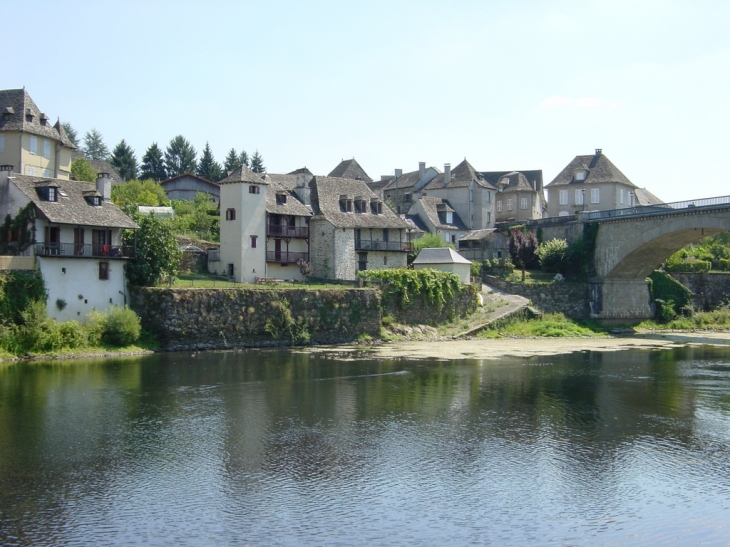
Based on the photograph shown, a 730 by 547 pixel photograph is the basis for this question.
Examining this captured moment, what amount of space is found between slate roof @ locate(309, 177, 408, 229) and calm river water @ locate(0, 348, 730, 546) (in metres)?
28.9

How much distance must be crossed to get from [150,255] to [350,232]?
2097 centimetres

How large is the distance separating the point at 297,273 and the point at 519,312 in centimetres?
1971

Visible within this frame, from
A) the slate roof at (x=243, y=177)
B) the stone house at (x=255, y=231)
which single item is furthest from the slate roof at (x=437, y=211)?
the slate roof at (x=243, y=177)

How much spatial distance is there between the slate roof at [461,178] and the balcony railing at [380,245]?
2061 cm

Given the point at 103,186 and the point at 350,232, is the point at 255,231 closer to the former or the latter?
the point at 350,232

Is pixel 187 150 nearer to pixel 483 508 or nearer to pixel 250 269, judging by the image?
pixel 250 269

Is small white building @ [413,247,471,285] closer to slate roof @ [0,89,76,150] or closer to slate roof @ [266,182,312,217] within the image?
slate roof @ [266,182,312,217]

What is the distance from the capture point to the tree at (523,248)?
8181cm

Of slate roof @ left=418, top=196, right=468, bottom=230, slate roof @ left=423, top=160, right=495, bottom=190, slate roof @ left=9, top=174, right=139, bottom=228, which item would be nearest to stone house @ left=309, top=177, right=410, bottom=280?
slate roof @ left=418, top=196, right=468, bottom=230

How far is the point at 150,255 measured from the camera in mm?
56969

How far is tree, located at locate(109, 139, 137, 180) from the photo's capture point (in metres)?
124

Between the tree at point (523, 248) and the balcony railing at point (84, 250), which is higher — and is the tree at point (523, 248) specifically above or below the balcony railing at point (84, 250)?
above

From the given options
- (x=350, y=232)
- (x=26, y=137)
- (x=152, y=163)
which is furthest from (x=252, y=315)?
(x=152, y=163)

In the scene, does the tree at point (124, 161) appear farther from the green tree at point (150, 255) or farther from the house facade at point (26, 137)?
the green tree at point (150, 255)
